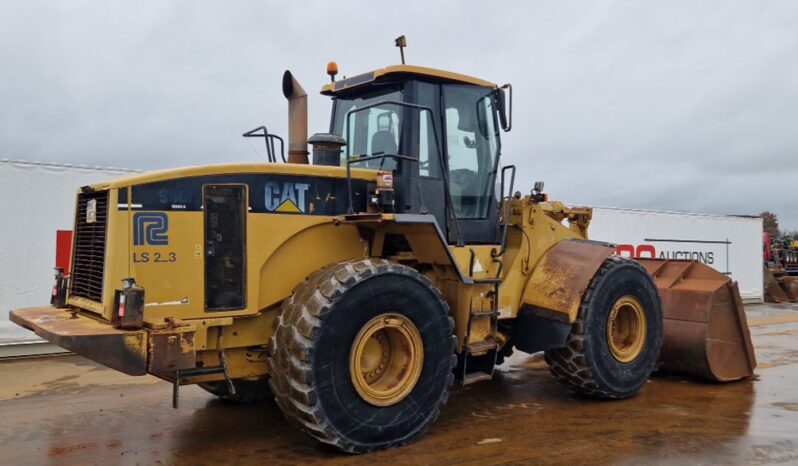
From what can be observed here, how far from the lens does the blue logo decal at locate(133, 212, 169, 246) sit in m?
4.47

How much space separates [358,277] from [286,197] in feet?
2.78

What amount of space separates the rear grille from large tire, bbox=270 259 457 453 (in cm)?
133

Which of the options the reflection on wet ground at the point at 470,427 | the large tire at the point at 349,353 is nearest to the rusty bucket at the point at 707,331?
the reflection on wet ground at the point at 470,427

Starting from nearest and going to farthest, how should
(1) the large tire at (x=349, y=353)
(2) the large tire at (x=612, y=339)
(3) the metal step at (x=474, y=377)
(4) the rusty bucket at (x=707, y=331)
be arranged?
1. (1) the large tire at (x=349, y=353)
2. (3) the metal step at (x=474, y=377)
3. (2) the large tire at (x=612, y=339)
4. (4) the rusty bucket at (x=707, y=331)

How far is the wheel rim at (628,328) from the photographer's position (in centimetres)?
658

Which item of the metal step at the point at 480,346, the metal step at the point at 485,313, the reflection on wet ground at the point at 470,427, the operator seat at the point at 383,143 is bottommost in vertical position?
the reflection on wet ground at the point at 470,427

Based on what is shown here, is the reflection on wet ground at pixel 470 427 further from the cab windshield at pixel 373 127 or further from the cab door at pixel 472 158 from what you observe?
the cab windshield at pixel 373 127

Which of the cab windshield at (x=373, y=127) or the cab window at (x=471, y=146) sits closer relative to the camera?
the cab windshield at (x=373, y=127)

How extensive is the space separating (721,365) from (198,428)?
5471 millimetres

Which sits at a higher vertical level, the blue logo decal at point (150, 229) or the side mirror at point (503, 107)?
the side mirror at point (503, 107)

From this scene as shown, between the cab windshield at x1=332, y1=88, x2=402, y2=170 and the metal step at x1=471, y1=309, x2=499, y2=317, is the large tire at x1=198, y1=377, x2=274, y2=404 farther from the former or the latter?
the cab windshield at x1=332, y1=88, x2=402, y2=170

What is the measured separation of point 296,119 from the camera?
5.95m

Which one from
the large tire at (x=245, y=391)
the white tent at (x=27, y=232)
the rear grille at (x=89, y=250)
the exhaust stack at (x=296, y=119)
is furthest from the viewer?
the white tent at (x=27, y=232)

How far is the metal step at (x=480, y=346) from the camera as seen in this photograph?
18.2 ft
